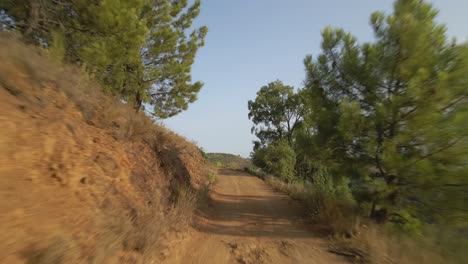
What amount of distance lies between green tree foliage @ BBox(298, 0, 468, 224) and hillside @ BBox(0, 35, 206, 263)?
17.2 feet

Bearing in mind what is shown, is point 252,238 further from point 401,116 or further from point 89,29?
point 89,29

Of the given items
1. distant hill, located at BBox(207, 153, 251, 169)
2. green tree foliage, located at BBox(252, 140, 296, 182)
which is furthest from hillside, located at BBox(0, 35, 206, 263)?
distant hill, located at BBox(207, 153, 251, 169)

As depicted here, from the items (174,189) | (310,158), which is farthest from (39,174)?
(310,158)

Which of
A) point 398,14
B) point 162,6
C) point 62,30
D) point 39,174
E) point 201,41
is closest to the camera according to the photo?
point 39,174

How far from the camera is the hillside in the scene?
3344 millimetres

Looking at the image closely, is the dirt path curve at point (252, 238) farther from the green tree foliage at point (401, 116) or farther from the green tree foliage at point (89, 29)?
the green tree foliage at point (89, 29)

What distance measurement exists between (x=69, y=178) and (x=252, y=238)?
4286 mm

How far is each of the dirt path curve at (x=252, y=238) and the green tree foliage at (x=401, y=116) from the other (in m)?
2.46

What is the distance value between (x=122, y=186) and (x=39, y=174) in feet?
6.42

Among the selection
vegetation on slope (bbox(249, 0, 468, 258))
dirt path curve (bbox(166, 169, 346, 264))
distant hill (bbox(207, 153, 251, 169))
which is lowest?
dirt path curve (bbox(166, 169, 346, 264))

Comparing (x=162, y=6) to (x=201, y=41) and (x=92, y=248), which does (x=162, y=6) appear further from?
(x=92, y=248)

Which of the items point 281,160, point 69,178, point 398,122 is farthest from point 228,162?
point 69,178

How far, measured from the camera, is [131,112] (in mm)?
8742

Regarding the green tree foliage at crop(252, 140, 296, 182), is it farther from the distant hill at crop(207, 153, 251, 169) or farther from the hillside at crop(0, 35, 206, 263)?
the hillside at crop(0, 35, 206, 263)
